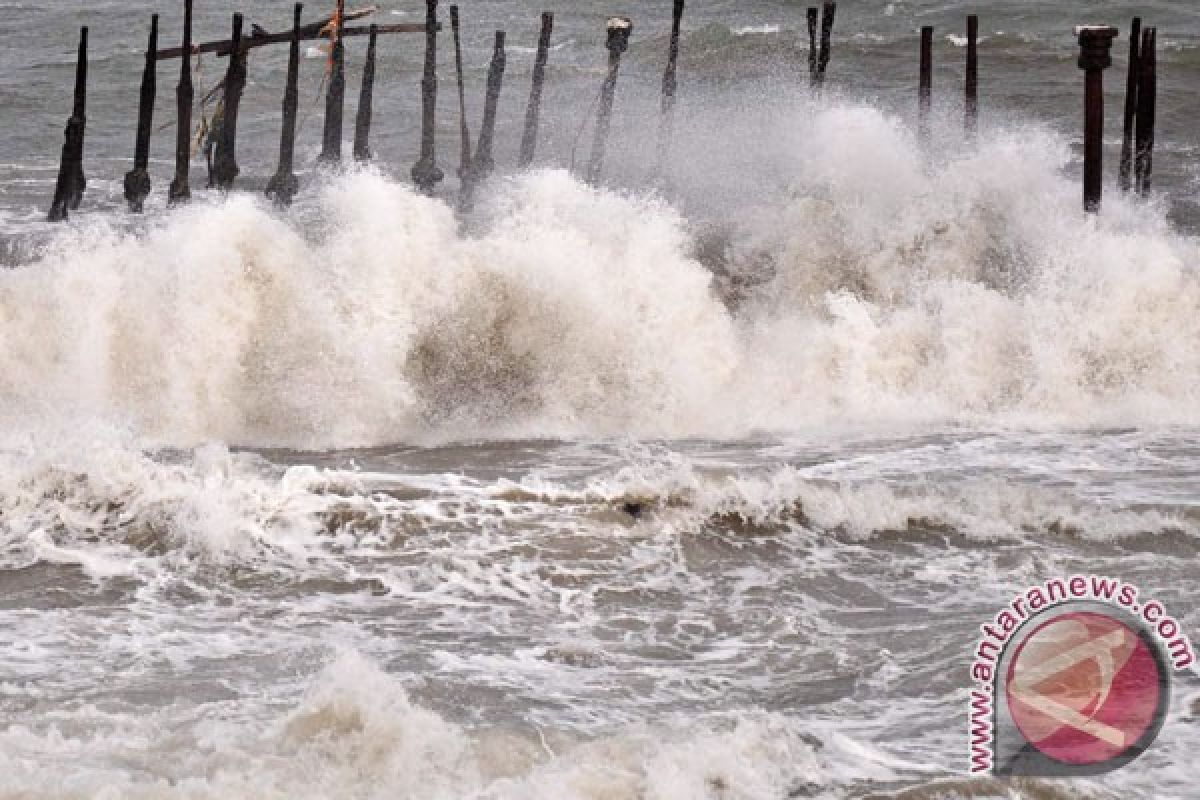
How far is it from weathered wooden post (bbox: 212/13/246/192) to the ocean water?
104 centimetres

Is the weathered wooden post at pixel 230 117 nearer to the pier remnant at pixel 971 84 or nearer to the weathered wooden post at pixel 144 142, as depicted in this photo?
the weathered wooden post at pixel 144 142

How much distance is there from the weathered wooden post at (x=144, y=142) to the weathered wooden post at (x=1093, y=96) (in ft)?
31.3

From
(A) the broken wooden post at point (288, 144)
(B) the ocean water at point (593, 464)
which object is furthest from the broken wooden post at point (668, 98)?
(A) the broken wooden post at point (288, 144)

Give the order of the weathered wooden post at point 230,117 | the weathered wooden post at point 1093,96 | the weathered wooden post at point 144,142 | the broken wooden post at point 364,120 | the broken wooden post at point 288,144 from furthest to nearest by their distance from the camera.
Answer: the broken wooden post at point 364,120, the broken wooden post at point 288,144, the weathered wooden post at point 230,117, the weathered wooden post at point 144,142, the weathered wooden post at point 1093,96

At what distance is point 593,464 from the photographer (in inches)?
450

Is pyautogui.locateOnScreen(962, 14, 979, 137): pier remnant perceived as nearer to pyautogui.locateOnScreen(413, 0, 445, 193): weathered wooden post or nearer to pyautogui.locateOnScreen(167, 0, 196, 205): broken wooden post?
pyautogui.locateOnScreen(413, 0, 445, 193): weathered wooden post

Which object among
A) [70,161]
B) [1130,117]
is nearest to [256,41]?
[70,161]

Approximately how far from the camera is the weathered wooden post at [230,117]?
1963cm

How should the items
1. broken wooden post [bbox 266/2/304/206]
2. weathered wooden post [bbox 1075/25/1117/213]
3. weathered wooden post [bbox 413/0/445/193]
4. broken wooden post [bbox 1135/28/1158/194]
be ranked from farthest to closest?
weathered wooden post [bbox 413/0/445/193] < broken wooden post [bbox 266/2/304/206] < broken wooden post [bbox 1135/28/1158/194] < weathered wooden post [bbox 1075/25/1117/213]

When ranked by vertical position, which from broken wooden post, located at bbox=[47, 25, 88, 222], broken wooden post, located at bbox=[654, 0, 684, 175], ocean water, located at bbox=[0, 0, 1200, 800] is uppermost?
broken wooden post, located at bbox=[654, 0, 684, 175]

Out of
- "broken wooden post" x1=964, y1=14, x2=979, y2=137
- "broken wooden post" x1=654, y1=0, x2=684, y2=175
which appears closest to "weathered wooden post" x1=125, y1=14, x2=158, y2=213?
"broken wooden post" x1=654, y1=0, x2=684, y2=175

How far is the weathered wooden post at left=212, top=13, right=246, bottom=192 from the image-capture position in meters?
19.6

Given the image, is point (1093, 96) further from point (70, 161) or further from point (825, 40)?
point (70, 161)

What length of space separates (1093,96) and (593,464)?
20.2 feet
